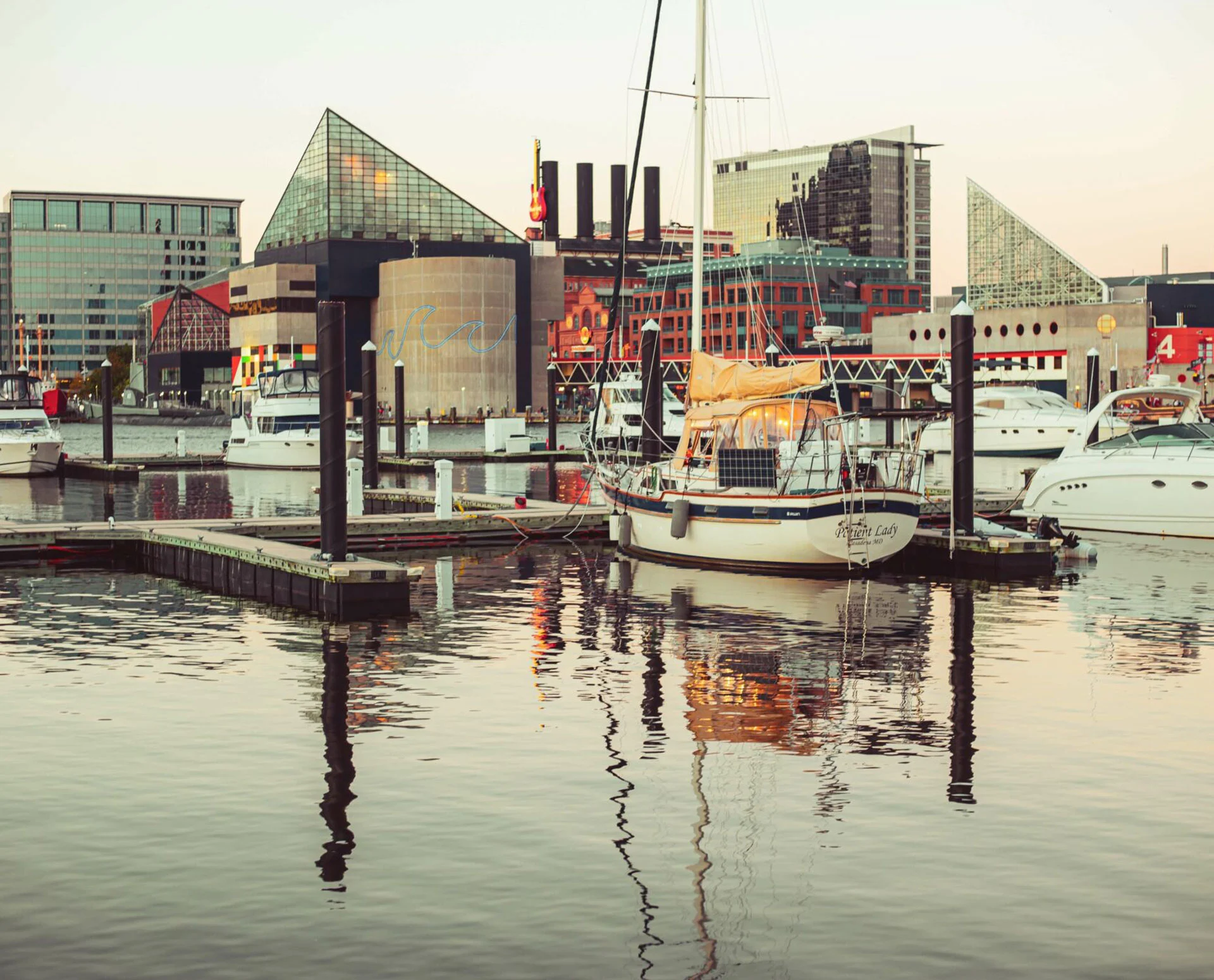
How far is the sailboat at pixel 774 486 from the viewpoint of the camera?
30.7 metres

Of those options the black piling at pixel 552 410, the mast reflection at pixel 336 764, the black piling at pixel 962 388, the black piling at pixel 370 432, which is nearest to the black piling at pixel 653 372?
the black piling at pixel 370 432

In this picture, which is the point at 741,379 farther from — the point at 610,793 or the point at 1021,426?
the point at 1021,426

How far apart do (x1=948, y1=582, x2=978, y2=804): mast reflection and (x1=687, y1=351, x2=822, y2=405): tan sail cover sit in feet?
16.6

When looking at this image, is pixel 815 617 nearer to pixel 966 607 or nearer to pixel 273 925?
pixel 966 607

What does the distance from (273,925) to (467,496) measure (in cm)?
3199

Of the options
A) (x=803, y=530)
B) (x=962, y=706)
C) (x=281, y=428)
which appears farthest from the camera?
(x=281, y=428)

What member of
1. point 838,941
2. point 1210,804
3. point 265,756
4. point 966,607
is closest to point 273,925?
point 838,941

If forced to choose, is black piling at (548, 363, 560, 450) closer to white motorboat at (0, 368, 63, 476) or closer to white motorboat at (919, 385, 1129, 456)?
white motorboat at (919, 385, 1129, 456)

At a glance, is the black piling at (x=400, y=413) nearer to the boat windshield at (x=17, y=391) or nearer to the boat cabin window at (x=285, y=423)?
the boat cabin window at (x=285, y=423)

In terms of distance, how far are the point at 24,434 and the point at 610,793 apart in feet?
194

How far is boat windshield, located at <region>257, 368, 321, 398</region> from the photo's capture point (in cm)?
7981

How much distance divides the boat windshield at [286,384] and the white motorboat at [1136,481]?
4497cm

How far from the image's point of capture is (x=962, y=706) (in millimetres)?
18953

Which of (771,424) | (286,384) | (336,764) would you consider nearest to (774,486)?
(771,424)
